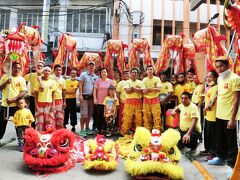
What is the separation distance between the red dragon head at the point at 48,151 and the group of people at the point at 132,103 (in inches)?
40.9

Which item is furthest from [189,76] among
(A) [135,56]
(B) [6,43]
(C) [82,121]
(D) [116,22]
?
(D) [116,22]

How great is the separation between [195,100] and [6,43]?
148 inches

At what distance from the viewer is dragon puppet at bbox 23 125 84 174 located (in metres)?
3.81

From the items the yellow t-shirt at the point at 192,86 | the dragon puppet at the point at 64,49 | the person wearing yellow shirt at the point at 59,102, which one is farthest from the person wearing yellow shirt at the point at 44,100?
the yellow t-shirt at the point at 192,86

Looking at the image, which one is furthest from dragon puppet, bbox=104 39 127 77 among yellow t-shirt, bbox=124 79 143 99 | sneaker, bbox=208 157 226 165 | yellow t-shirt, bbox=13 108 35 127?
sneaker, bbox=208 157 226 165

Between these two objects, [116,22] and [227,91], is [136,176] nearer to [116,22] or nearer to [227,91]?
[227,91]

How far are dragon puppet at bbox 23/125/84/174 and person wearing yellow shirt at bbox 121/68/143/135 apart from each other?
2.24m

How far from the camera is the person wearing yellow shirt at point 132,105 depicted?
6133mm

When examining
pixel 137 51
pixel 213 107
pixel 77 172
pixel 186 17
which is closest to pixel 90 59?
pixel 137 51

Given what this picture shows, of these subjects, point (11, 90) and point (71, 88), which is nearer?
point (11, 90)

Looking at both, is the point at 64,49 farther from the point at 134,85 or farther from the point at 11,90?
the point at 11,90

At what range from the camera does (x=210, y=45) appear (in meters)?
5.80

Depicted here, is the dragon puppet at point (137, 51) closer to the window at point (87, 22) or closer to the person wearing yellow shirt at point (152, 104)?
the person wearing yellow shirt at point (152, 104)

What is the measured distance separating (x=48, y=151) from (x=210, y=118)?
8.28ft
